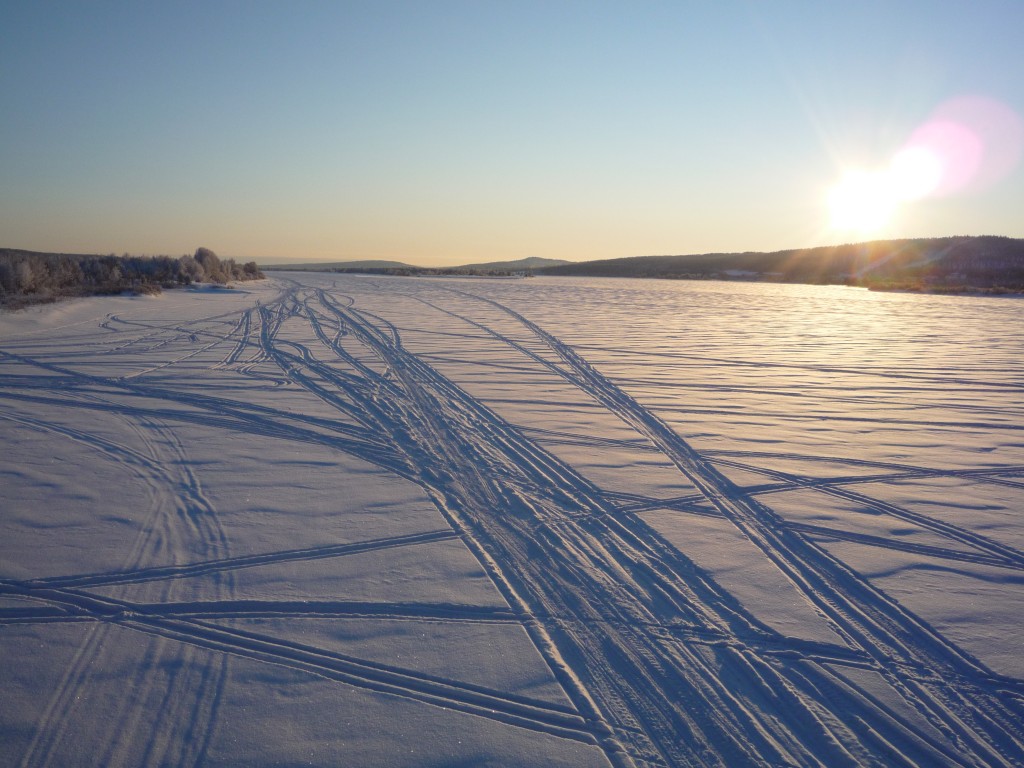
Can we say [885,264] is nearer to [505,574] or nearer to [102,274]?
[102,274]

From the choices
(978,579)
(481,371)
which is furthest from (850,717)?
(481,371)

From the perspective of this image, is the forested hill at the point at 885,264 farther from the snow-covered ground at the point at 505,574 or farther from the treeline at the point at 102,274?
the snow-covered ground at the point at 505,574

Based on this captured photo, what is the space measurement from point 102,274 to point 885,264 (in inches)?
2672

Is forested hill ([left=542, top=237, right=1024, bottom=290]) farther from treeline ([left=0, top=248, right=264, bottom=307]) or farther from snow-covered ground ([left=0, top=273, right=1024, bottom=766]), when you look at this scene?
snow-covered ground ([left=0, top=273, right=1024, bottom=766])

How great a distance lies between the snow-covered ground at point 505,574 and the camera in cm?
259

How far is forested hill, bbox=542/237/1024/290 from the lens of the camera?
5009cm

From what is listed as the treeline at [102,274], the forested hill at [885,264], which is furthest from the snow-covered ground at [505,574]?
the forested hill at [885,264]

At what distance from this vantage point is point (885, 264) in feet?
211

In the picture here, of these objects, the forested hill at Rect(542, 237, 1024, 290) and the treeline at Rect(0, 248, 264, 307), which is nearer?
the treeline at Rect(0, 248, 264, 307)

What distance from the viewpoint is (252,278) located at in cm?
3628

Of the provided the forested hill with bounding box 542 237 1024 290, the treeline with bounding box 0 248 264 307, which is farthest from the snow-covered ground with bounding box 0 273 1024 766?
the forested hill with bounding box 542 237 1024 290

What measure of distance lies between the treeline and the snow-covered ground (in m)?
11.5

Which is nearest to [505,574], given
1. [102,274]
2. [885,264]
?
[102,274]

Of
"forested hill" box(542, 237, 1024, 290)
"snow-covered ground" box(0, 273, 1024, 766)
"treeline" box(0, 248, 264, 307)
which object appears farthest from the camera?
"forested hill" box(542, 237, 1024, 290)
